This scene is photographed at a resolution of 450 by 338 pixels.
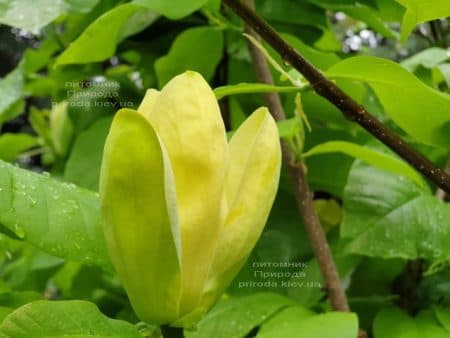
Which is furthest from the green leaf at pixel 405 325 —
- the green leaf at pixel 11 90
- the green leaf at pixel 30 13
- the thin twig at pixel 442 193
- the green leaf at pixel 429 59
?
the green leaf at pixel 11 90

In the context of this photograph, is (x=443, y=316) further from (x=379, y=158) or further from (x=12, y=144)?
(x=12, y=144)

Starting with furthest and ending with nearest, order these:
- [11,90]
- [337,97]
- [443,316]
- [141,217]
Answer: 1. [11,90]
2. [443,316]
3. [337,97]
4. [141,217]

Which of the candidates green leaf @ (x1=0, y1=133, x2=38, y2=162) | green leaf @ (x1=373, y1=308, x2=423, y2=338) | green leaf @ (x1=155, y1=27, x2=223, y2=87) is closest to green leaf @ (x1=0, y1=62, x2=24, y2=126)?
green leaf @ (x1=0, y1=133, x2=38, y2=162)

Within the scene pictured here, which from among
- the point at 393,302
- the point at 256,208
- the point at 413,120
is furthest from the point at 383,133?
the point at 393,302

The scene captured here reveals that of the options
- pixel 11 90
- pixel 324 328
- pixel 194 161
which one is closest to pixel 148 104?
pixel 194 161

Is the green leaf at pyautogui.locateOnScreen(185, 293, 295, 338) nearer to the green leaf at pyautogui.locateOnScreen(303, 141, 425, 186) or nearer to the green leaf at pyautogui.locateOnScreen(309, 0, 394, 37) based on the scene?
the green leaf at pyautogui.locateOnScreen(303, 141, 425, 186)
